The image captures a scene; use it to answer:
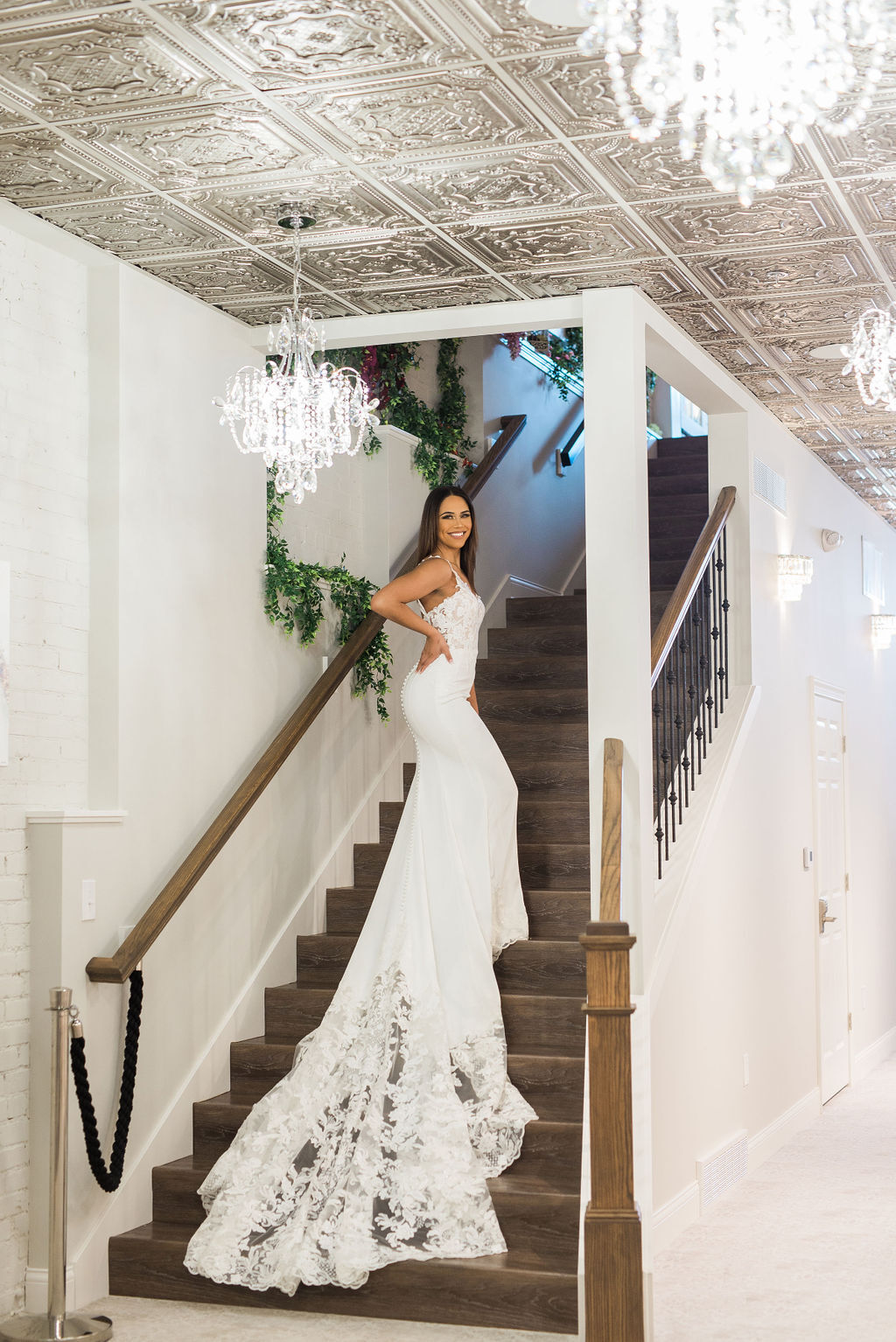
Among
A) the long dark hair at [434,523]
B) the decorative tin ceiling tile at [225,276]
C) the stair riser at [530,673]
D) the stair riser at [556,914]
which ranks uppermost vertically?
the decorative tin ceiling tile at [225,276]

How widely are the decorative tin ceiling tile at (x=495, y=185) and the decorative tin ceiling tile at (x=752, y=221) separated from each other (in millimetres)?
296

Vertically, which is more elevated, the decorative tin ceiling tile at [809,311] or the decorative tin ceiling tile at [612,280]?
the decorative tin ceiling tile at [809,311]

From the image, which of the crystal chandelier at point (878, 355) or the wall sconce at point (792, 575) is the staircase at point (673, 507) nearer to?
the wall sconce at point (792, 575)

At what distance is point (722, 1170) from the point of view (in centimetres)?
585

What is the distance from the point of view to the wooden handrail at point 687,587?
5.42 meters

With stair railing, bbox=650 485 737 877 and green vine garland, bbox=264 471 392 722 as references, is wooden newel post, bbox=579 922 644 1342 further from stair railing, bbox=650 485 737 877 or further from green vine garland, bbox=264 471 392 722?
green vine garland, bbox=264 471 392 722

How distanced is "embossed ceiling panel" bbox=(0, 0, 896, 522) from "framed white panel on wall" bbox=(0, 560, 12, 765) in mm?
1153

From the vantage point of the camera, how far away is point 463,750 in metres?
5.06

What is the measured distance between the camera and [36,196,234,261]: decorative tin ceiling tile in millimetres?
4359

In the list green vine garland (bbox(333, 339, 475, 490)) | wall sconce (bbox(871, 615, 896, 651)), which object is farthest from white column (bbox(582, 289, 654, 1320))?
wall sconce (bbox(871, 615, 896, 651))

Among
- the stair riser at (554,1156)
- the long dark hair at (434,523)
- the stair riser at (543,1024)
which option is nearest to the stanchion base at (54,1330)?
the stair riser at (554,1156)

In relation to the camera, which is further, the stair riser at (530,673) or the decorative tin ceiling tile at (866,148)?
the stair riser at (530,673)

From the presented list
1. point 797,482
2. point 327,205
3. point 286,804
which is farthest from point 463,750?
point 797,482

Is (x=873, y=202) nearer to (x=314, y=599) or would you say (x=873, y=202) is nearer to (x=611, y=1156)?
(x=314, y=599)
